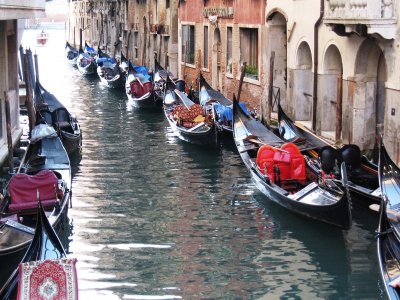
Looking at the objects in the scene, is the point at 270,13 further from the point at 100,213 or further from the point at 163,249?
the point at 163,249

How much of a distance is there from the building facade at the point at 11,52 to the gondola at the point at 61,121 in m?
0.35

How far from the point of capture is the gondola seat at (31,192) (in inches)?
262

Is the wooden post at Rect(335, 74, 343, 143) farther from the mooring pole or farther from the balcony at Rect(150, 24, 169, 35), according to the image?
the balcony at Rect(150, 24, 169, 35)

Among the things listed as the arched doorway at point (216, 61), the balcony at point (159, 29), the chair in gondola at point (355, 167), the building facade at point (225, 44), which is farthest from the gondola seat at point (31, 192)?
the balcony at point (159, 29)

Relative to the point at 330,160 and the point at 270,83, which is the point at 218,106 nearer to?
the point at 270,83

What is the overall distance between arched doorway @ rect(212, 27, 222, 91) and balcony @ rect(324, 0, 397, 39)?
5.81 meters

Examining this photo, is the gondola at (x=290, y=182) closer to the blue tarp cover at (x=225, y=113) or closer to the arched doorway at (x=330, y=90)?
the arched doorway at (x=330, y=90)

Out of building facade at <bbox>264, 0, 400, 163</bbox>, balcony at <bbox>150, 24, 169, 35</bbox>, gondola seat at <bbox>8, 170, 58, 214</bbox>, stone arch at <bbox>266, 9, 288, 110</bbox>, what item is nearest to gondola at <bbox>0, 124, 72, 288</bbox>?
gondola seat at <bbox>8, 170, 58, 214</bbox>

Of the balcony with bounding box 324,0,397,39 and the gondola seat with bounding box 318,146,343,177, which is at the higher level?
the balcony with bounding box 324,0,397,39

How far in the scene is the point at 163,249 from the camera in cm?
671

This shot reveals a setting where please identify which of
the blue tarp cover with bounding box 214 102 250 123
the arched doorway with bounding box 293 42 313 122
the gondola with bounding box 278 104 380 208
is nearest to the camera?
the gondola with bounding box 278 104 380 208

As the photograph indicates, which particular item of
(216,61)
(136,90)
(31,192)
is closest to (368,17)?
(31,192)

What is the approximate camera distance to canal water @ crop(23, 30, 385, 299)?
5910 mm

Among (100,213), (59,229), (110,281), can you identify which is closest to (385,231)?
(110,281)
